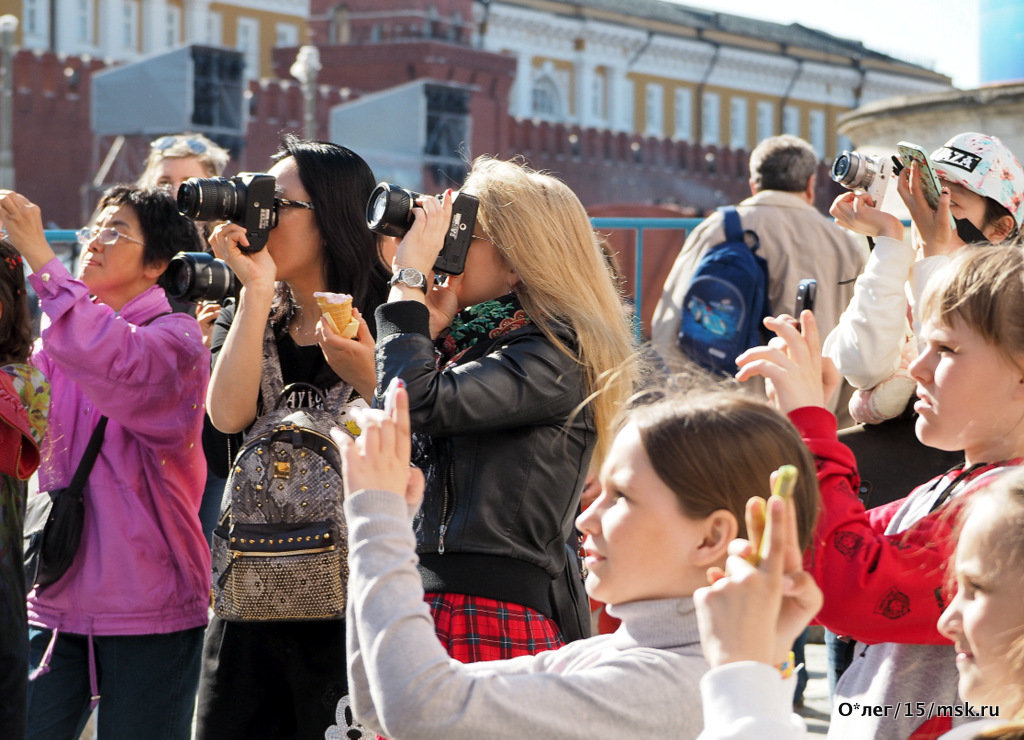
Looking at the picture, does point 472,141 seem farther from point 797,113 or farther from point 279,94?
point 797,113

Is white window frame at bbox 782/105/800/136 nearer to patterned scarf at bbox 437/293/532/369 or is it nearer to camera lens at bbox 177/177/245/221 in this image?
camera lens at bbox 177/177/245/221

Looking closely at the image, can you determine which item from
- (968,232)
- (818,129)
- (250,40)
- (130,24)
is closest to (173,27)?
(130,24)

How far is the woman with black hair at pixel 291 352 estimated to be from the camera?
2.89 m

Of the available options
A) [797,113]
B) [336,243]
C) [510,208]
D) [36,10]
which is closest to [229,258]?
[336,243]

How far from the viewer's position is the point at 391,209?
273cm

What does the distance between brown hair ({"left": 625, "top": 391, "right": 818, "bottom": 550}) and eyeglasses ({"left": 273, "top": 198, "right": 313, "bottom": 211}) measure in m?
1.38

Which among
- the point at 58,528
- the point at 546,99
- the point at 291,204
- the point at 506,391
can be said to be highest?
the point at 291,204

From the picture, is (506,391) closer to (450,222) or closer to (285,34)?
(450,222)

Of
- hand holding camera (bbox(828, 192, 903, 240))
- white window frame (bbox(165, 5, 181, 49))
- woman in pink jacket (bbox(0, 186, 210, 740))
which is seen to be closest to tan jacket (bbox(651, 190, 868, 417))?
hand holding camera (bbox(828, 192, 903, 240))

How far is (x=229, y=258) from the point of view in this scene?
3018 mm

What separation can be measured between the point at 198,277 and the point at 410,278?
859mm

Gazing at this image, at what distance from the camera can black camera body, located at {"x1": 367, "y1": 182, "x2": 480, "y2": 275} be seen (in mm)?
2740

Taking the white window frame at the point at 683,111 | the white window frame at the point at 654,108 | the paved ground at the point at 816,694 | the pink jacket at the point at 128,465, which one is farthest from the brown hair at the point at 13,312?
the white window frame at the point at 683,111

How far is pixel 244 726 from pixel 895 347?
1.50 m
